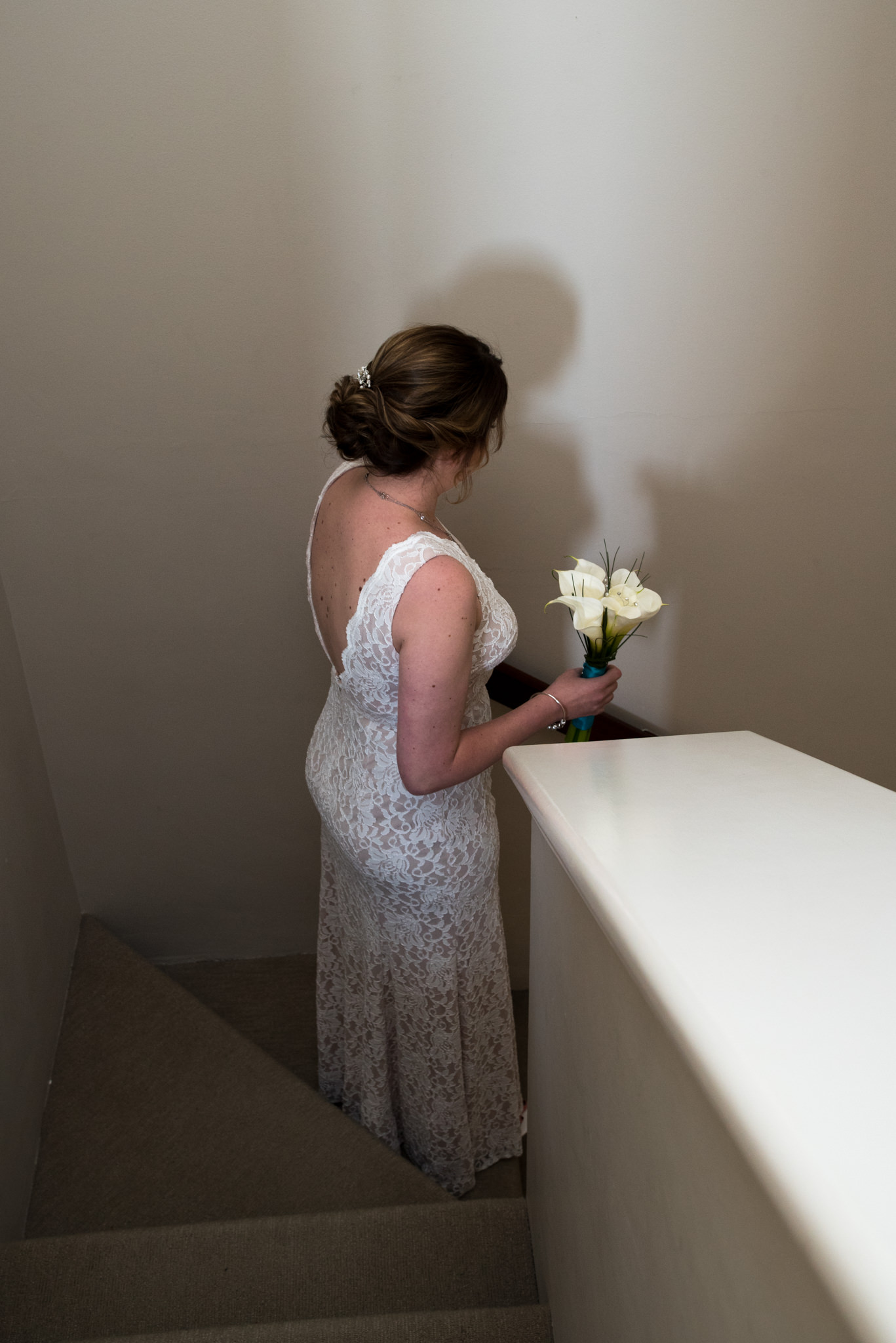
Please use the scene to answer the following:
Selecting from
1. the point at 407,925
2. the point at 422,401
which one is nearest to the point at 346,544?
the point at 422,401

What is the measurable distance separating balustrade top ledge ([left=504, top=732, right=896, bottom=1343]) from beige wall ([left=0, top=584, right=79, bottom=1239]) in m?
1.43

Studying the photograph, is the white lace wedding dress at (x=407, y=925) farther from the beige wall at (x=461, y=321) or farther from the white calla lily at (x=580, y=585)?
the beige wall at (x=461, y=321)

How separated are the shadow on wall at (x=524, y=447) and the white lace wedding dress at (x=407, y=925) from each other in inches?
20.8

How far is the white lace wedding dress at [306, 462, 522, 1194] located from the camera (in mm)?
1771

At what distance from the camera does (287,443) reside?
90.0 inches

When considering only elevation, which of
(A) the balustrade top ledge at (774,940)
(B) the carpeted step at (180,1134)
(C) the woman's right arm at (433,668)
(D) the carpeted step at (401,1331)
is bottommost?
(B) the carpeted step at (180,1134)

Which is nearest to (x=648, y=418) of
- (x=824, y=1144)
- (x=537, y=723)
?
(x=537, y=723)

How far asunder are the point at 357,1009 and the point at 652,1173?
1.49 metres

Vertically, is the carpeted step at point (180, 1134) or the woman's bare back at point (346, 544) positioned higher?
the woman's bare back at point (346, 544)

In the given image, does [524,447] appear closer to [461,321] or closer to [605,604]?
[461,321]

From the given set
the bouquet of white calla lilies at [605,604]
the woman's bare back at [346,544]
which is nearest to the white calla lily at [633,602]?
the bouquet of white calla lilies at [605,604]

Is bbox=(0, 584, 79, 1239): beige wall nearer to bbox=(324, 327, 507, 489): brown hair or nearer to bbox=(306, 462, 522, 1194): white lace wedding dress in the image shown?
bbox=(306, 462, 522, 1194): white lace wedding dress

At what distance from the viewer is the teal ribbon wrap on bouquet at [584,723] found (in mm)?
1817

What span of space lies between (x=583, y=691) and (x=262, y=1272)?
48.9 inches
